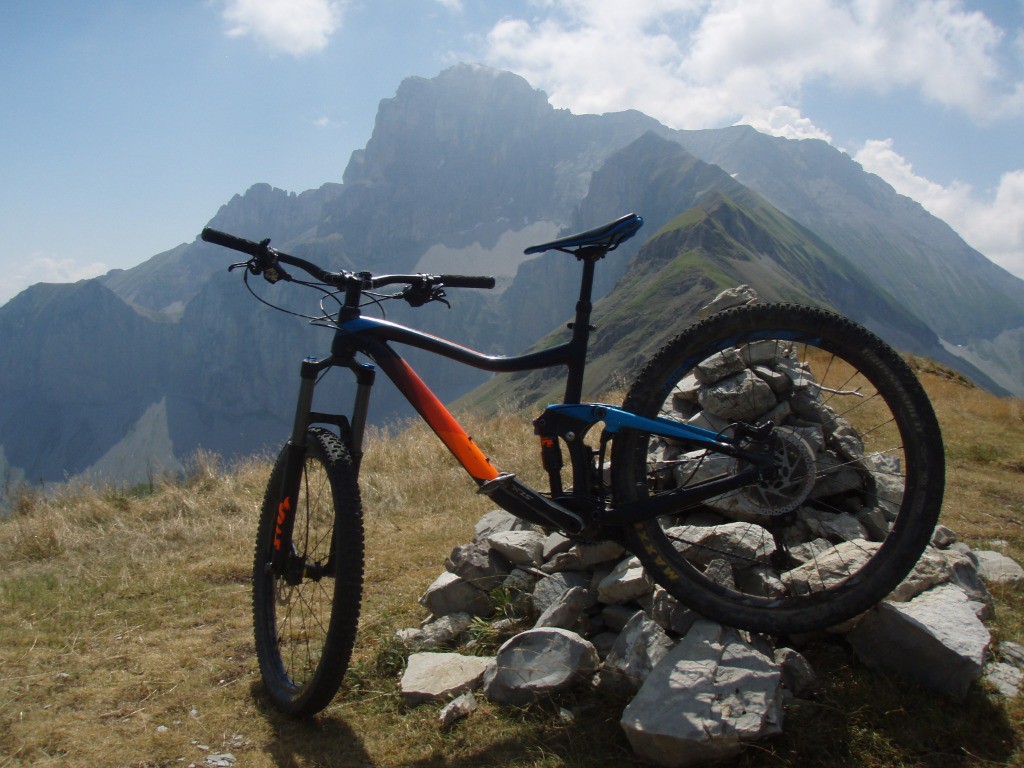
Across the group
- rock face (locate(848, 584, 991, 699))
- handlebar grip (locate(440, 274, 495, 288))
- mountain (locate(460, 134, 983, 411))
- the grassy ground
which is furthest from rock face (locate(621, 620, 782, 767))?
mountain (locate(460, 134, 983, 411))

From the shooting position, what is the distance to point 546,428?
11.0ft

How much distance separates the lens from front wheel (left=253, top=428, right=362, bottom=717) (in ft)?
10.0

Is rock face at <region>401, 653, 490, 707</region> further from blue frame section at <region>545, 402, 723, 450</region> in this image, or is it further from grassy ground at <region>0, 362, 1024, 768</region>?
blue frame section at <region>545, 402, 723, 450</region>

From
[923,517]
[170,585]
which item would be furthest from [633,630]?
[170,585]

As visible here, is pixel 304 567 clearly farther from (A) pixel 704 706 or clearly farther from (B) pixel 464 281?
(A) pixel 704 706

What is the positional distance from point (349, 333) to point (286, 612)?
1.77 m

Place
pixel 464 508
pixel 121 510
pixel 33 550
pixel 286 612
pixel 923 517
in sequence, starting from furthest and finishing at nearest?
pixel 121 510
pixel 464 508
pixel 33 550
pixel 286 612
pixel 923 517

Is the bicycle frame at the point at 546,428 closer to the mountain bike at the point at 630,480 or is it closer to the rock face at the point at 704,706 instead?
the mountain bike at the point at 630,480

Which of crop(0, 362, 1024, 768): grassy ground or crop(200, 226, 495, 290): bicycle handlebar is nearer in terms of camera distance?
crop(0, 362, 1024, 768): grassy ground

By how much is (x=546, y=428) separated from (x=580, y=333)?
49cm

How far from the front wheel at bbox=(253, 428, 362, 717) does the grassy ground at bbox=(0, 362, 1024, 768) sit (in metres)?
0.22

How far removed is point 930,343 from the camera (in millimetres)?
180375

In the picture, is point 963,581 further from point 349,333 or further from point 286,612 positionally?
point 286,612

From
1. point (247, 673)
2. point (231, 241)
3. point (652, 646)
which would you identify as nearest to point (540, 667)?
→ point (652, 646)
